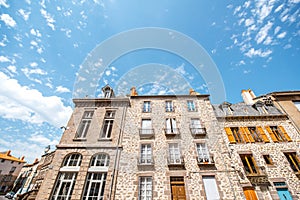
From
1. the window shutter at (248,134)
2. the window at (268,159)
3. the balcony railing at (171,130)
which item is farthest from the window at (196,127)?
the window at (268,159)

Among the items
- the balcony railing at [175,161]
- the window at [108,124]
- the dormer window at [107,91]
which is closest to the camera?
the balcony railing at [175,161]

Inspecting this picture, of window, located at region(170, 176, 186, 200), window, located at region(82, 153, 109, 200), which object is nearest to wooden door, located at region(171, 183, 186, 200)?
window, located at region(170, 176, 186, 200)

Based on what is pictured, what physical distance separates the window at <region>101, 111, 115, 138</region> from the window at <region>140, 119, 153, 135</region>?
2.84 meters

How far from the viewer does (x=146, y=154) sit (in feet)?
32.2

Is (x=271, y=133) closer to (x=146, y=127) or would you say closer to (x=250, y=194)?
(x=250, y=194)

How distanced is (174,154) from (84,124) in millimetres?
8132

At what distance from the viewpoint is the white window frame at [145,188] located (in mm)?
8188

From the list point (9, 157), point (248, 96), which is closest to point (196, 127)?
point (248, 96)

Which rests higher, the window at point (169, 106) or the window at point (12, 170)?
the window at point (169, 106)

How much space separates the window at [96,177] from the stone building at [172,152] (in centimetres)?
6

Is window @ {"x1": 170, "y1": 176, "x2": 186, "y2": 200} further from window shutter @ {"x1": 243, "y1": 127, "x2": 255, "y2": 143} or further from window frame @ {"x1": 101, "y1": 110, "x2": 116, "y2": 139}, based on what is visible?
window shutter @ {"x1": 243, "y1": 127, "x2": 255, "y2": 143}

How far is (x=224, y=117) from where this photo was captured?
12.0 m

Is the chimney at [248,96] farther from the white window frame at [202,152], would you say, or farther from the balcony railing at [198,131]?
the white window frame at [202,152]

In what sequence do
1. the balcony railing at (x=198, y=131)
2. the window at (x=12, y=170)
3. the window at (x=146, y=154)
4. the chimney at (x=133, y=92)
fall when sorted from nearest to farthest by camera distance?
1. the window at (x=146, y=154)
2. the balcony railing at (x=198, y=131)
3. the chimney at (x=133, y=92)
4. the window at (x=12, y=170)
